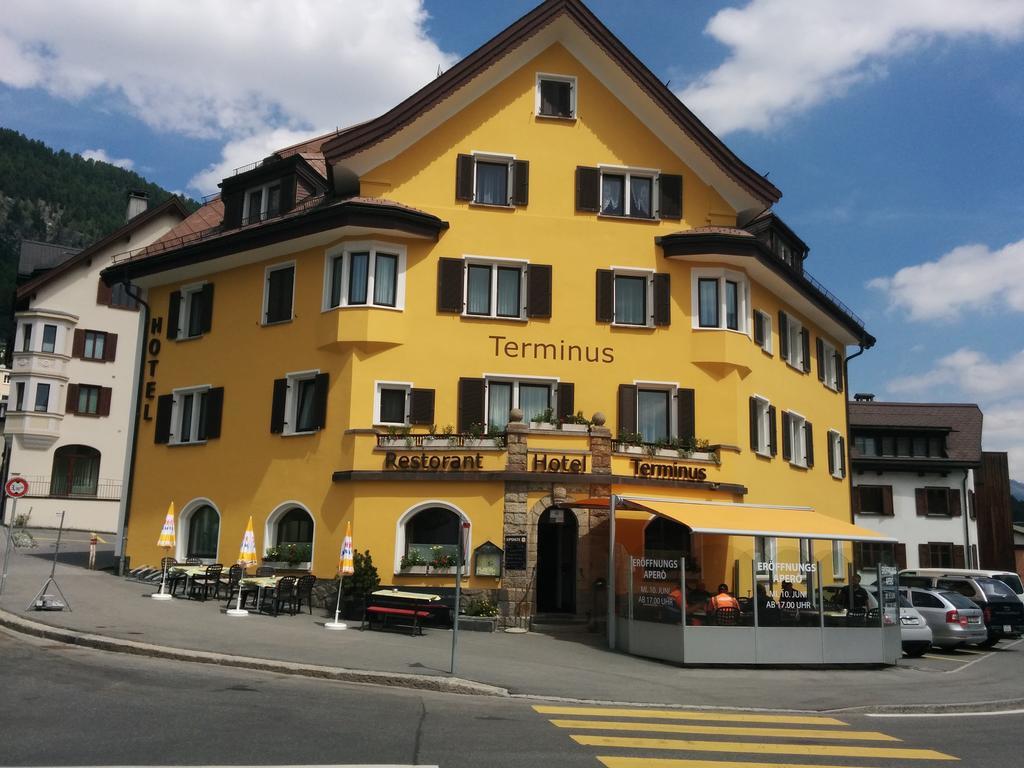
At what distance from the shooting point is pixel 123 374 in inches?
2094

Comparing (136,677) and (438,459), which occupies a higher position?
(438,459)

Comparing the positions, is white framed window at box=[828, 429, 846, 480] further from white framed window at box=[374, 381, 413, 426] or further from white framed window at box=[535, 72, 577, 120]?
white framed window at box=[374, 381, 413, 426]

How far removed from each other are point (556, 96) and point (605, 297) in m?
5.98

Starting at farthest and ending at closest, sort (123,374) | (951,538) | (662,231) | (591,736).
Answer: (123,374), (951,538), (662,231), (591,736)

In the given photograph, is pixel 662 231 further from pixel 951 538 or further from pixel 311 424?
pixel 951 538

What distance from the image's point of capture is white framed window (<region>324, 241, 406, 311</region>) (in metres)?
25.7

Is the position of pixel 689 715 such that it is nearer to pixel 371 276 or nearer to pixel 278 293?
pixel 371 276

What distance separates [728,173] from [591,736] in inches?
779

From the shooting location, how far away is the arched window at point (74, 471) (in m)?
50.8

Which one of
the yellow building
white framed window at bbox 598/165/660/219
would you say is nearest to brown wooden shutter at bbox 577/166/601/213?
the yellow building

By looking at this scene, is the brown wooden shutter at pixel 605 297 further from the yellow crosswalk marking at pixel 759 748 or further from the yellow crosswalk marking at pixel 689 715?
the yellow crosswalk marking at pixel 759 748

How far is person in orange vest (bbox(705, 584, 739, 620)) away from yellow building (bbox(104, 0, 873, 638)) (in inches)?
127

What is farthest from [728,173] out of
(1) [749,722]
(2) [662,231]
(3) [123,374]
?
(3) [123,374]

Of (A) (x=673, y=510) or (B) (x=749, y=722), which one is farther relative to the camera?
(A) (x=673, y=510)
